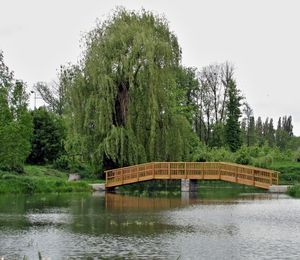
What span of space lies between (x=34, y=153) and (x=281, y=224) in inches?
1280

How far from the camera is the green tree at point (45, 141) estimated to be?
52469 millimetres

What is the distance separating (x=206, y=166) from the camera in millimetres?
40844

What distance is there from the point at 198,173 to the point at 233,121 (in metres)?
29.6

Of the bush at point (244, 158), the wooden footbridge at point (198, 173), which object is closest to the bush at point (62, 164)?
the wooden footbridge at point (198, 173)

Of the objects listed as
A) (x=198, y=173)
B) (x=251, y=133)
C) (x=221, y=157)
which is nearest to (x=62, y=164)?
(x=221, y=157)

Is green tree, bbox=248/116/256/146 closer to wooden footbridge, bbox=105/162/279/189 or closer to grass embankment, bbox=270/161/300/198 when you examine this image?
grass embankment, bbox=270/161/300/198

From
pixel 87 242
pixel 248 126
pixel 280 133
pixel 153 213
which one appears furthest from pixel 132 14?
pixel 280 133

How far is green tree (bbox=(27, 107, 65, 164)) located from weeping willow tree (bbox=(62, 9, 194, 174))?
949 centimetres

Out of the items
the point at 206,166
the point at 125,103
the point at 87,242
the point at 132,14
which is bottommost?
the point at 87,242

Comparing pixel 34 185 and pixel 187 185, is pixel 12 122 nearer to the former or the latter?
pixel 34 185

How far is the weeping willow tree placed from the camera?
41438 millimetres

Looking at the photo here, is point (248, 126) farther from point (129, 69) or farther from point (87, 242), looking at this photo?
point (87, 242)

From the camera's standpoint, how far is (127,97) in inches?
1697

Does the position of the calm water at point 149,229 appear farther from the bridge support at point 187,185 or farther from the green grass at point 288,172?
the green grass at point 288,172
